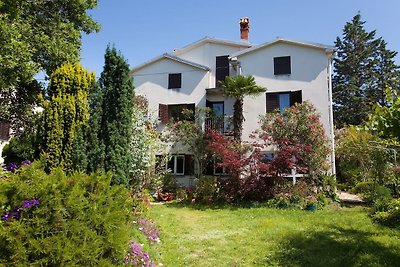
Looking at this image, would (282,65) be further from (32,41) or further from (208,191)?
(32,41)

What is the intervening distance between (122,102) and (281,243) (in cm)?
643

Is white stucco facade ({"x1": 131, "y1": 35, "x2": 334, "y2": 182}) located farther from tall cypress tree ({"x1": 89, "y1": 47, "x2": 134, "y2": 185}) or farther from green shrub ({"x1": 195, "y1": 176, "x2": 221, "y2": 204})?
tall cypress tree ({"x1": 89, "y1": 47, "x2": 134, "y2": 185})

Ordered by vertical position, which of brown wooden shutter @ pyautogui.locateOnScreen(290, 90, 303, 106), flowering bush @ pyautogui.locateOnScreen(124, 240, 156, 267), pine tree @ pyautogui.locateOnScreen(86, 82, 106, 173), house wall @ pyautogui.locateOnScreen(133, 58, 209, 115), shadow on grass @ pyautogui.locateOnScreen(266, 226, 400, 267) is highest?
house wall @ pyautogui.locateOnScreen(133, 58, 209, 115)

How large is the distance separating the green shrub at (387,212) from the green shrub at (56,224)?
9.82 m

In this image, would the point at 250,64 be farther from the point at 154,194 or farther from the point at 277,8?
the point at 154,194

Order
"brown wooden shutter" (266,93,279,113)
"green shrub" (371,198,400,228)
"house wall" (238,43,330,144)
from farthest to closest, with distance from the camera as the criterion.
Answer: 1. "brown wooden shutter" (266,93,279,113)
2. "house wall" (238,43,330,144)
3. "green shrub" (371,198,400,228)

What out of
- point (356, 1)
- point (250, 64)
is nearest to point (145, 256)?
point (356, 1)

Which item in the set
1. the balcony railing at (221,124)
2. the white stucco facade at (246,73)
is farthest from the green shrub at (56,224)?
the white stucco facade at (246,73)

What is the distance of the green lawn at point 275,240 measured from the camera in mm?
7082

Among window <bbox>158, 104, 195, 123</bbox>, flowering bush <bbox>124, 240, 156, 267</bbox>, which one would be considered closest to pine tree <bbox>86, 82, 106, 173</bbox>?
flowering bush <bbox>124, 240, 156, 267</bbox>

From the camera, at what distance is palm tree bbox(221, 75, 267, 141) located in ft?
59.6

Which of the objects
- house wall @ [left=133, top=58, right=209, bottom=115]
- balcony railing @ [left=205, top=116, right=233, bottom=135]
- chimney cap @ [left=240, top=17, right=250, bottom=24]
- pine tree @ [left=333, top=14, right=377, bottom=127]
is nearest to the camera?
balcony railing @ [left=205, top=116, right=233, bottom=135]

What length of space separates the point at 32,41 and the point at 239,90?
36.7 feet

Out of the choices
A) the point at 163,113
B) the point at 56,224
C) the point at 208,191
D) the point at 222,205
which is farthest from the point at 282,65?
the point at 56,224
